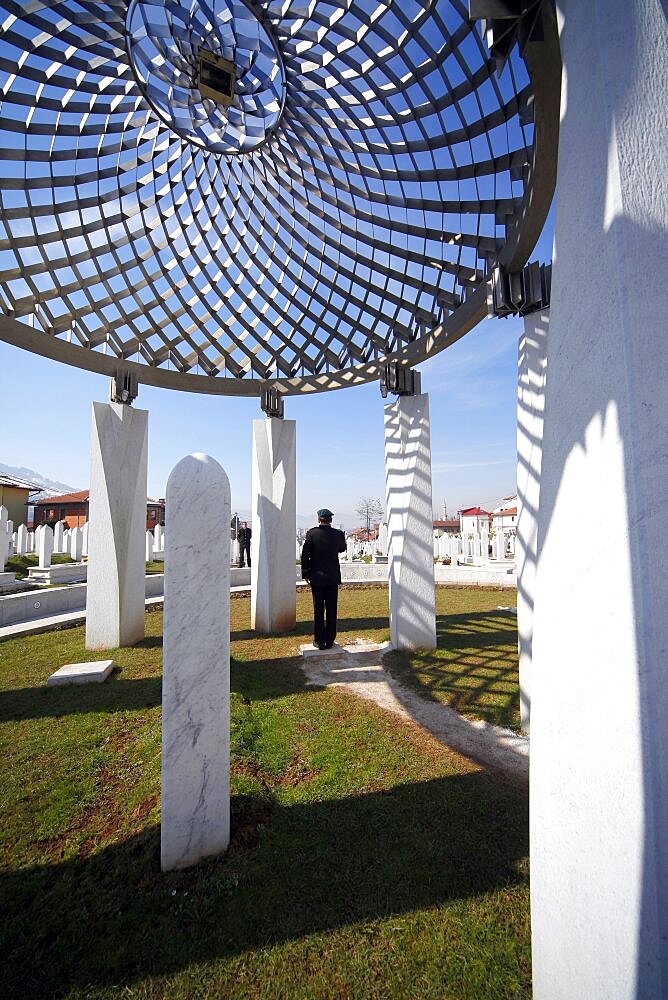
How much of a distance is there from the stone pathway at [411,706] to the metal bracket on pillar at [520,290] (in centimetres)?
574

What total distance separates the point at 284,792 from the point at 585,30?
5877mm

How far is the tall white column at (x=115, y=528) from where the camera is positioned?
9234mm

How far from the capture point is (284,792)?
4.27m

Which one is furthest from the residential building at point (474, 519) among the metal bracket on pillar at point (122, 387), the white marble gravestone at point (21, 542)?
the metal bracket on pillar at point (122, 387)

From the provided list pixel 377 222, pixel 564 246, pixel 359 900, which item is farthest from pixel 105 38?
pixel 359 900

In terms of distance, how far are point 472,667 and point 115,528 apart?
7.46 meters

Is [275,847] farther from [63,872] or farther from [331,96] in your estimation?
[331,96]

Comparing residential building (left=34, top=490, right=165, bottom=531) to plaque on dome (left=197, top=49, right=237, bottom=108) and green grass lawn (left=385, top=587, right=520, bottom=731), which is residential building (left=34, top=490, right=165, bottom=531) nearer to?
green grass lawn (left=385, top=587, right=520, bottom=731)

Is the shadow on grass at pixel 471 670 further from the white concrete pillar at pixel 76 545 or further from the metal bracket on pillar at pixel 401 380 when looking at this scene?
the white concrete pillar at pixel 76 545

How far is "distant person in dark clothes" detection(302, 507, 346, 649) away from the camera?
882 cm

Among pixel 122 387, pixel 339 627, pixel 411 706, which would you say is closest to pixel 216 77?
pixel 122 387

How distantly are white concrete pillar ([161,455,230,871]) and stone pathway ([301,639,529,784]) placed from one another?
296 cm

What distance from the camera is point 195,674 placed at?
333 cm

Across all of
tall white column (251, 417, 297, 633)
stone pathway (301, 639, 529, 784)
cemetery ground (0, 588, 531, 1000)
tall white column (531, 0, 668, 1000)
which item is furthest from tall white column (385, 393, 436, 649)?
tall white column (531, 0, 668, 1000)
